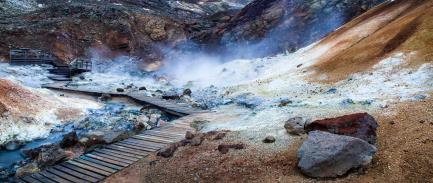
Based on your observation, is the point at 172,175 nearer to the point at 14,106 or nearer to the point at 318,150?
the point at 318,150

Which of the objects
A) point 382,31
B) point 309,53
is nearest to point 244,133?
point 382,31

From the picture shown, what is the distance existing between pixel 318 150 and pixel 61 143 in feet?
21.1

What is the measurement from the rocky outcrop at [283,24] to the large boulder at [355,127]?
18470 mm

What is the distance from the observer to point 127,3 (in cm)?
4453

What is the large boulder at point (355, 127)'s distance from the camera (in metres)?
6.75

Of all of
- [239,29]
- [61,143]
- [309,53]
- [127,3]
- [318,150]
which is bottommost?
[61,143]

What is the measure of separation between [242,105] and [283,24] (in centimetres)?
1670

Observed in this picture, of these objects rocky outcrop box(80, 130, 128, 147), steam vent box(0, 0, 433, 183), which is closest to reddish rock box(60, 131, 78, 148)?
steam vent box(0, 0, 433, 183)

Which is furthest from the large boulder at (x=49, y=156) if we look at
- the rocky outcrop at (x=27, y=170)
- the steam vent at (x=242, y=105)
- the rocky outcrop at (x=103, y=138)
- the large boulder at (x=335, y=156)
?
the large boulder at (x=335, y=156)

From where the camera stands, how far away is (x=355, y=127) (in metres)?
6.88

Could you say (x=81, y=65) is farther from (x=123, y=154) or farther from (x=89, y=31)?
(x=123, y=154)

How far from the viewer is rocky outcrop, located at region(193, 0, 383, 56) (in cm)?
2630

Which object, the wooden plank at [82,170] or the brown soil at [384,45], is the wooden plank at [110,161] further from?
the brown soil at [384,45]

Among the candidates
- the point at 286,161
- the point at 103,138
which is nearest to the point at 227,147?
the point at 286,161
